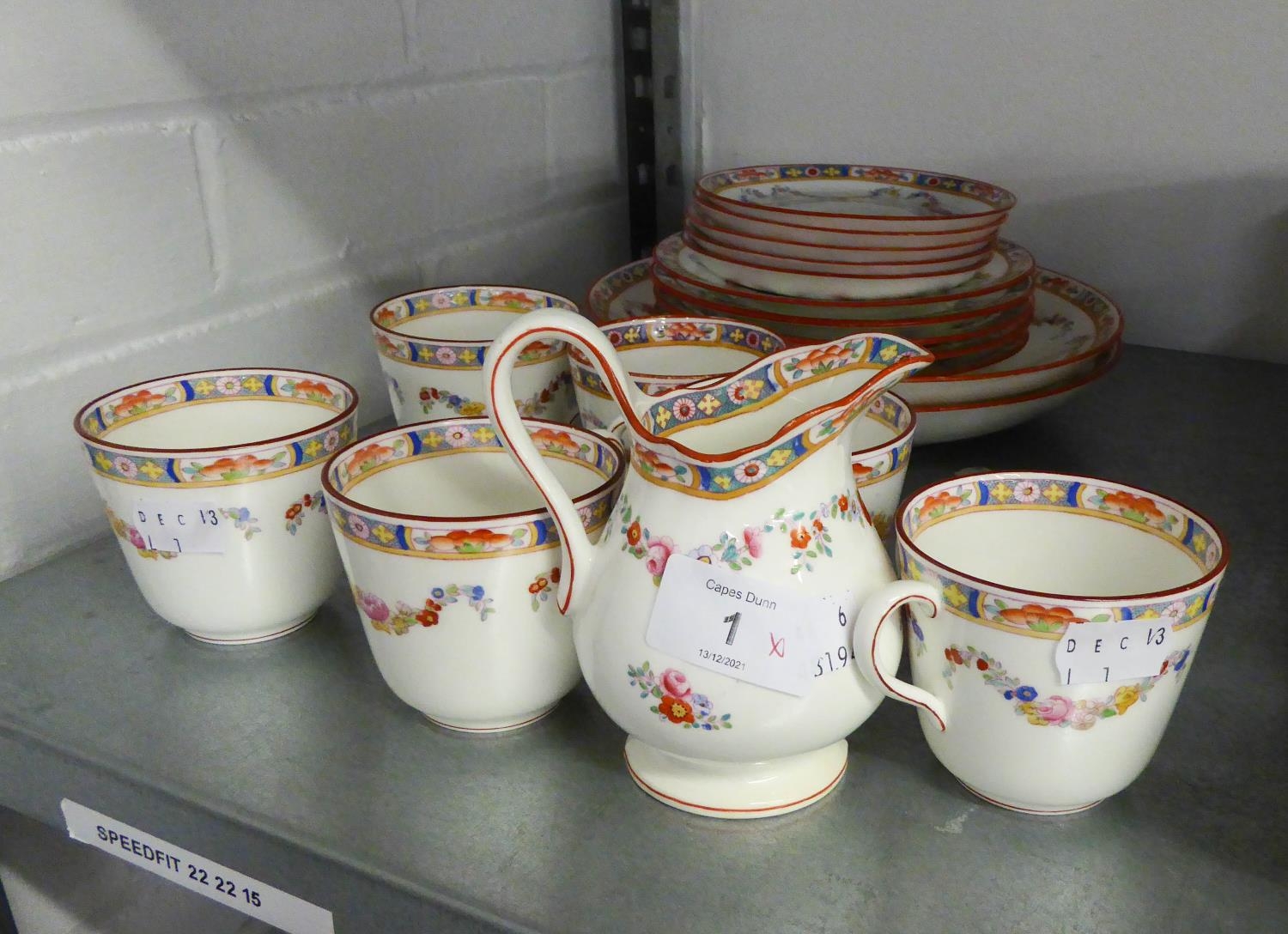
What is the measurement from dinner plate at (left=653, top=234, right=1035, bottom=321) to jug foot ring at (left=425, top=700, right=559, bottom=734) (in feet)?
1.08

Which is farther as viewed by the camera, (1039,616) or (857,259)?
(857,259)

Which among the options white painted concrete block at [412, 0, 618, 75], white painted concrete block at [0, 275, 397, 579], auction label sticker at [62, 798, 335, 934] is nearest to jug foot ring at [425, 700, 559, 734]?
auction label sticker at [62, 798, 335, 934]

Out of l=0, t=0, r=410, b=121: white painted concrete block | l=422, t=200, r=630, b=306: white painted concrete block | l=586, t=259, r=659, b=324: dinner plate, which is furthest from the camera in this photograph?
l=422, t=200, r=630, b=306: white painted concrete block

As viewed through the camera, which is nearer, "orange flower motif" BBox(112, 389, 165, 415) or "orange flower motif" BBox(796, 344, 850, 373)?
"orange flower motif" BBox(796, 344, 850, 373)

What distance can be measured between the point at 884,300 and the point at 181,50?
45 centimetres

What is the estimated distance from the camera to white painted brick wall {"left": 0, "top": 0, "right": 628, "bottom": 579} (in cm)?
69

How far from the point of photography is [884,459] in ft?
1.86

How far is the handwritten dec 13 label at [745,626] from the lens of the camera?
→ 1.51ft

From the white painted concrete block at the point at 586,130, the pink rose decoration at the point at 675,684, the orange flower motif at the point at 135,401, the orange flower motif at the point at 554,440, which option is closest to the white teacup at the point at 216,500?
the orange flower motif at the point at 135,401

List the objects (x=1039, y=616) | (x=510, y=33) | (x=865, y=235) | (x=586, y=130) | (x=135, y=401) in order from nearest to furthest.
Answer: (x=1039, y=616), (x=135, y=401), (x=865, y=235), (x=510, y=33), (x=586, y=130)

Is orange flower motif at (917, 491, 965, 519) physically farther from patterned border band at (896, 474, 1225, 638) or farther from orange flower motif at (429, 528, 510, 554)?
orange flower motif at (429, 528, 510, 554)

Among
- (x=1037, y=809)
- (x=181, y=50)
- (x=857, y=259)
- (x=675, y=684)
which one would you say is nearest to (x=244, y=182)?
(x=181, y=50)

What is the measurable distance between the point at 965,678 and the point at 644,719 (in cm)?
13

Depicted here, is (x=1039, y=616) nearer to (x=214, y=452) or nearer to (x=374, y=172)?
(x=214, y=452)
